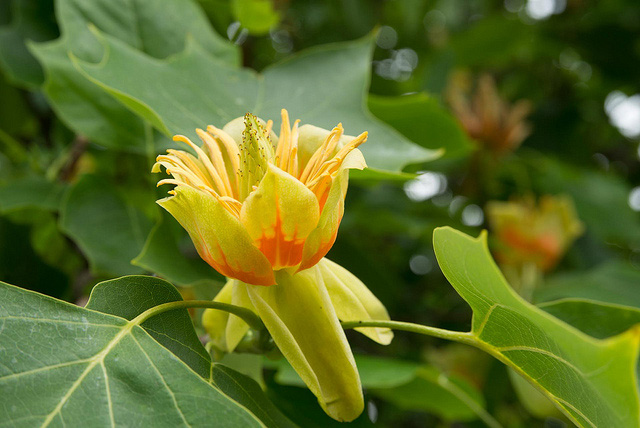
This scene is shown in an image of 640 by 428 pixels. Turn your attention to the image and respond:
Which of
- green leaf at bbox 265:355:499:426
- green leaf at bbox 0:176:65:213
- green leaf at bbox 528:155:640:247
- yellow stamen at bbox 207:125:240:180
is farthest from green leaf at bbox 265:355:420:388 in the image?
green leaf at bbox 528:155:640:247

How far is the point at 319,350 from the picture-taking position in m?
0.54

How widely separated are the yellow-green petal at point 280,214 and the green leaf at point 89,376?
5.2 inches

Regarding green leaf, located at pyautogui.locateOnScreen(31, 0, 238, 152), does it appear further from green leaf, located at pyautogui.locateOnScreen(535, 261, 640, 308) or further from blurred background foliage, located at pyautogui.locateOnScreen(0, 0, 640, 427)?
green leaf, located at pyautogui.locateOnScreen(535, 261, 640, 308)

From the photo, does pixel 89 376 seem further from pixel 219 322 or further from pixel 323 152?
pixel 323 152

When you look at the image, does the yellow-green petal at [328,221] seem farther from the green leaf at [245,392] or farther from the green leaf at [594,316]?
the green leaf at [594,316]

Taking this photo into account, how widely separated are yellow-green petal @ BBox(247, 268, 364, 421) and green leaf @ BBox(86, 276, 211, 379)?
0.07 meters

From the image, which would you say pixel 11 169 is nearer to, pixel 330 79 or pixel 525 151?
pixel 330 79

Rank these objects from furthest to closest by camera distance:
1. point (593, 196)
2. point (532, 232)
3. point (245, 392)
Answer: point (593, 196) < point (532, 232) < point (245, 392)

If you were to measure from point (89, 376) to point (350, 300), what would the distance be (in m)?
0.26

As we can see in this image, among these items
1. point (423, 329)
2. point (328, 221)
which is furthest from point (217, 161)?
point (423, 329)

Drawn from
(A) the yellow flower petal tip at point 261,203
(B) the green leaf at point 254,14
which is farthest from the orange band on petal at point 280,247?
(B) the green leaf at point 254,14

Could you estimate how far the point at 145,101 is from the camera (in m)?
0.79

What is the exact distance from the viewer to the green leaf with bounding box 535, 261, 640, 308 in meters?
1.45

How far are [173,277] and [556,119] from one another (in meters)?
2.17
